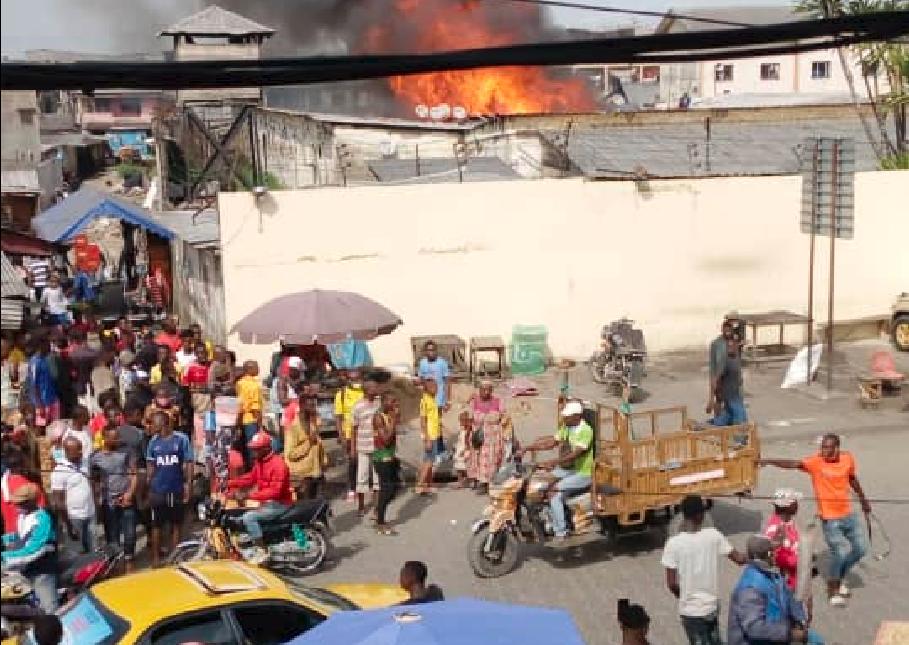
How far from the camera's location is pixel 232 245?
62.1 ft

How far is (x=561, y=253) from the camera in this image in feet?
67.3

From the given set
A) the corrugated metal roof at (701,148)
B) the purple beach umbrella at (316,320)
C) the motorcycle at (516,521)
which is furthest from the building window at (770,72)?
the motorcycle at (516,521)

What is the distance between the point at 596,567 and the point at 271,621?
14.0 ft

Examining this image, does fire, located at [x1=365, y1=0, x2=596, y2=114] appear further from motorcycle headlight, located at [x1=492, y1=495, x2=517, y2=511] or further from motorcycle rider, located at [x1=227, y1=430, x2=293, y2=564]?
motorcycle headlight, located at [x1=492, y1=495, x2=517, y2=511]

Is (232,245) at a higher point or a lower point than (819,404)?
higher

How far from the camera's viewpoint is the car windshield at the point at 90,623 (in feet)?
25.5

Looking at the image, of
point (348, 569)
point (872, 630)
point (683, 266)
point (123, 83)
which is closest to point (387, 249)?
point (683, 266)

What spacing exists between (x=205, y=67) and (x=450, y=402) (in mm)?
12634

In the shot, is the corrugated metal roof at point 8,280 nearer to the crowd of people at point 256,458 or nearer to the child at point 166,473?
the crowd of people at point 256,458

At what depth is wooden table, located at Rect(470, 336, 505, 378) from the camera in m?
19.7

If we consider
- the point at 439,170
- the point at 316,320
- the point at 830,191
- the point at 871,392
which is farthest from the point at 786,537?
the point at 439,170

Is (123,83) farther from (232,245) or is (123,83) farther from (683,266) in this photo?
(683,266)

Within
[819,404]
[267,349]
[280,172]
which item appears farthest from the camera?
[280,172]

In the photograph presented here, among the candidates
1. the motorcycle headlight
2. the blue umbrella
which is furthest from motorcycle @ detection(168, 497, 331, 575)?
the blue umbrella
